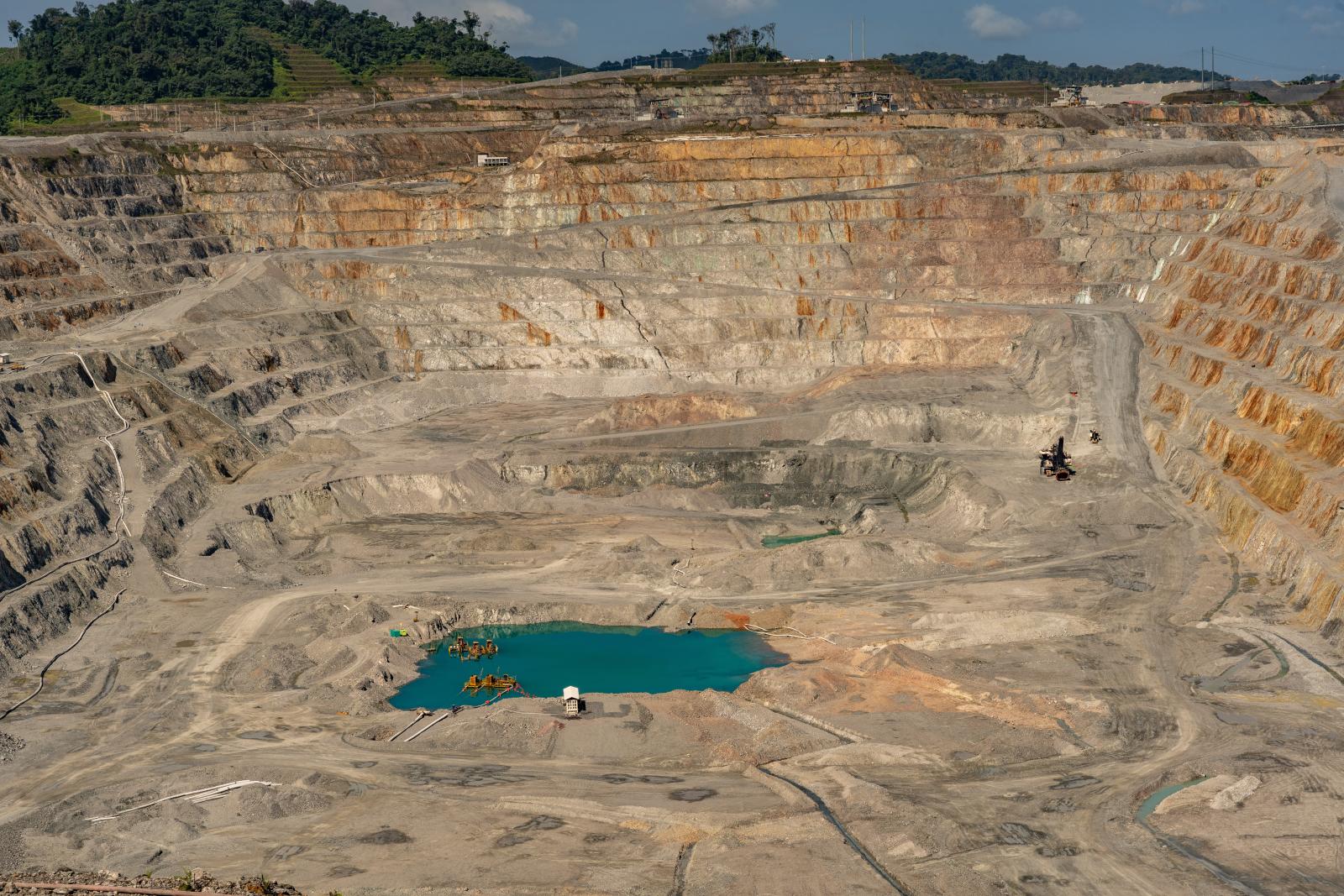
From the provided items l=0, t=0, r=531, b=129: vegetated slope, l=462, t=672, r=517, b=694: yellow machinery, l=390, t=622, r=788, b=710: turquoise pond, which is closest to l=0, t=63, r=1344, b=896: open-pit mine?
l=462, t=672, r=517, b=694: yellow machinery

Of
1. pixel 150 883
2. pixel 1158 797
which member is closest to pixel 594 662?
pixel 1158 797

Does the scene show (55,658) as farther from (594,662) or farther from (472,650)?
(594,662)

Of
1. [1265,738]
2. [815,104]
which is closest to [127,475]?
[1265,738]

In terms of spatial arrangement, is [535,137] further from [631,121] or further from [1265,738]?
[1265,738]

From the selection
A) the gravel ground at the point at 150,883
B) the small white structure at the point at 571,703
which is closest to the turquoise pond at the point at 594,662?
the small white structure at the point at 571,703

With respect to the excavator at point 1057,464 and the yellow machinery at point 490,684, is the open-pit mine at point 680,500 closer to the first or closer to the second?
the yellow machinery at point 490,684
